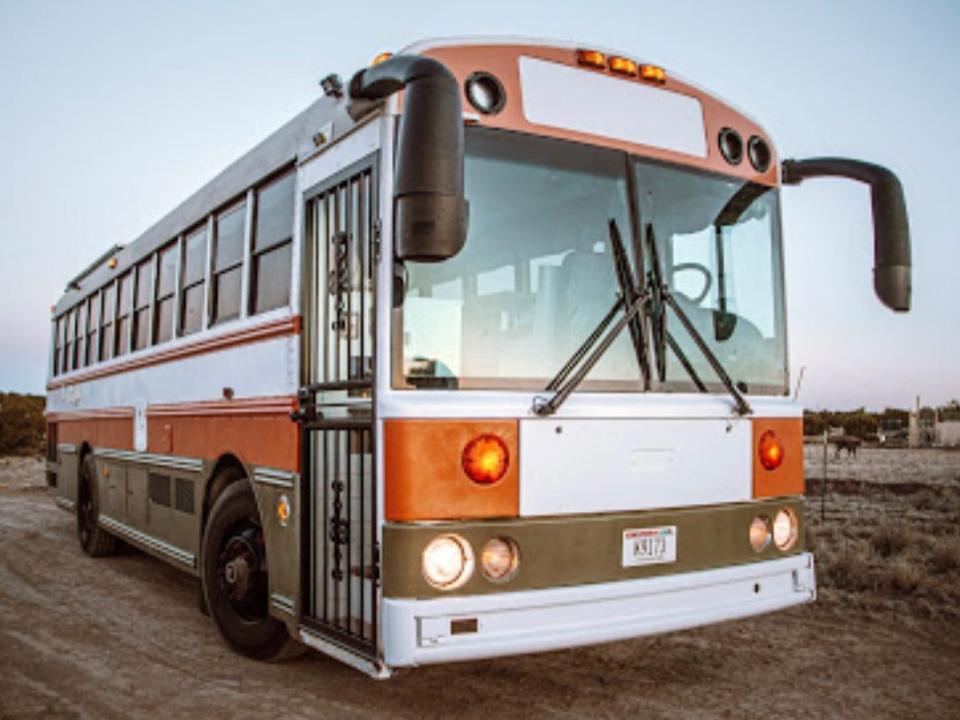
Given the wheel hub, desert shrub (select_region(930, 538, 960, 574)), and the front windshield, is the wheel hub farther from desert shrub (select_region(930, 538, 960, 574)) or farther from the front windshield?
desert shrub (select_region(930, 538, 960, 574))

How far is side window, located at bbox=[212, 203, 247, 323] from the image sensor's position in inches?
240

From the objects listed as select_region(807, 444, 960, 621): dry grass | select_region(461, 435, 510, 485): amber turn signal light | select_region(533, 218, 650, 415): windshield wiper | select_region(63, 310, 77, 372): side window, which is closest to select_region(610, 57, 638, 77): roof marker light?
select_region(533, 218, 650, 415): windshield wiper

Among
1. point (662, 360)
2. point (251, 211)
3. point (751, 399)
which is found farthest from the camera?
point (251, 211)

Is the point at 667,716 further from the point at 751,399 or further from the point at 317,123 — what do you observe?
the point at 317,123

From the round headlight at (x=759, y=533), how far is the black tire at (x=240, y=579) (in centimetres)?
246

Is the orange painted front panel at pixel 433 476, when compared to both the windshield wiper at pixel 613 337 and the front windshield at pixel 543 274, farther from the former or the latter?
the windshield wiper at pixel 613 337

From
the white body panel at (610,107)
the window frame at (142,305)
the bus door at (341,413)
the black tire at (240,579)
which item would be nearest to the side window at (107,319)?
the window frame at (142,305)

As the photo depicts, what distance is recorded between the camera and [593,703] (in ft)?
15.5

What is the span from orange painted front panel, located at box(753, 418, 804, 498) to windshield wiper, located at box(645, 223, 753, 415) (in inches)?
14.9

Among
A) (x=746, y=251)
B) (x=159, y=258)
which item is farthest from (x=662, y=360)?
(x=159, y=258)

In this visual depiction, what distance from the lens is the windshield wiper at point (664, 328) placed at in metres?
4.58

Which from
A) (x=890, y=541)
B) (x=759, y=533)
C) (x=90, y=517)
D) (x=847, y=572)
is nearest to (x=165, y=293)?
(x=90, y=517)

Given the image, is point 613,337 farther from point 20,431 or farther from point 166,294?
point 20,431

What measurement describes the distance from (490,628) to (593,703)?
1070mm
